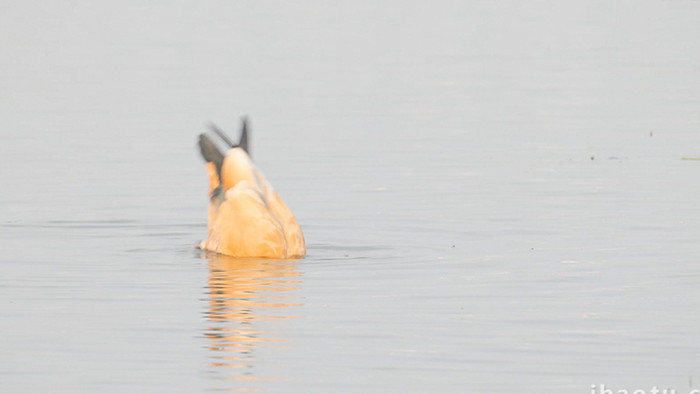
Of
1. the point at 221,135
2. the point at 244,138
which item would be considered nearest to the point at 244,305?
the point at 221,135

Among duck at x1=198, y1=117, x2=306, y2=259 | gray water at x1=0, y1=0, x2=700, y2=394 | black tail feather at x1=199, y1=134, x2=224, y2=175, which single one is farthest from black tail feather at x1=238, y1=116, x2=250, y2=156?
gray water at x1=0, y1=0, x2=700, y2=394

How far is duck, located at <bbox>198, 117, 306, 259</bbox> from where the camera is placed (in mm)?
14477

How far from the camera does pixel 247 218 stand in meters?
14.5

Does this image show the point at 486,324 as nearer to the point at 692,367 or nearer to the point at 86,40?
the point at 692,367

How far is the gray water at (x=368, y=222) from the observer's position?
10664 millimetres

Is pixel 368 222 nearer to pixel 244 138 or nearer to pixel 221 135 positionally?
pixel 244 138

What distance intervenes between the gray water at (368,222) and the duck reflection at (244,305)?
3 cm

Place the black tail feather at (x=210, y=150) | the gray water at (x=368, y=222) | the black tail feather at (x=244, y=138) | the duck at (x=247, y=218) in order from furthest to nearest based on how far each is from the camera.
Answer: the black tail feather at (x=210, y=150) < the black tail feather at (x=244, y=138) < the duck at (x=247, y=218) < the gray water at (x=368, y=222)

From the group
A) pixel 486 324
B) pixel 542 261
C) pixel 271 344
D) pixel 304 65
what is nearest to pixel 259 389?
pixel 271 344

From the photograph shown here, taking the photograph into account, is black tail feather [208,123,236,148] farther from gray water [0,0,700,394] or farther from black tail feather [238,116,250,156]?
gray water [0,0,700,394]

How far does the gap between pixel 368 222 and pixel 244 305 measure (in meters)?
4.67

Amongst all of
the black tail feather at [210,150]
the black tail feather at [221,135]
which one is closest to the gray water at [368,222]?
the black tail feather at [210,150]

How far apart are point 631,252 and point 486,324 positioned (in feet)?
11.4

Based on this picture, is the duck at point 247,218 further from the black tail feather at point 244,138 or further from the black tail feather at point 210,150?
the black tail feather at point 210,150
